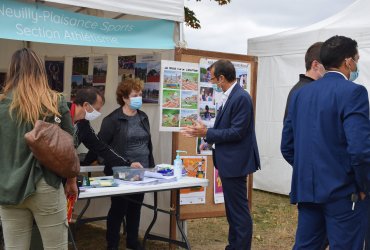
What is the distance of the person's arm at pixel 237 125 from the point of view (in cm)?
402

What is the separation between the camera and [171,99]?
15.1ft

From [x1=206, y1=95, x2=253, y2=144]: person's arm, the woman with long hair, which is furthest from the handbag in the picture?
[x1=206, y1=95, x2=253, y2=144]: person's arm

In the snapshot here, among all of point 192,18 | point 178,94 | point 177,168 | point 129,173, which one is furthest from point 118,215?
point 192,18

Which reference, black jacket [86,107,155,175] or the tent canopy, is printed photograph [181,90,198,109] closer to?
black jacket [86,107,155,175]

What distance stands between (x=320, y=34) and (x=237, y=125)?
3817 mm

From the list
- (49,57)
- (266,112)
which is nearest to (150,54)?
(49,57)

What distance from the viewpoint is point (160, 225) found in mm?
4918

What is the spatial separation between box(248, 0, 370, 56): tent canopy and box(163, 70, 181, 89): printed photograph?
10.8 ft

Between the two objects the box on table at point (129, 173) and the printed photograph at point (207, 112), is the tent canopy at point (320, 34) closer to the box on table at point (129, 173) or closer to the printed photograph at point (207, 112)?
the printed photograph at point (207, 112)

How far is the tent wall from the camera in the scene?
15.9 feet

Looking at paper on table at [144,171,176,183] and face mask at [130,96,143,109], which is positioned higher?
face mask at [130,96,143,109]

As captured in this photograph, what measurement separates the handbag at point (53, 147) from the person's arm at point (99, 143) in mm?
1437

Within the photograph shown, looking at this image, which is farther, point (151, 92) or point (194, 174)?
point (151, 92)

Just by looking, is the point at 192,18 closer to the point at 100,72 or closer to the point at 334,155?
the point at 100,72
